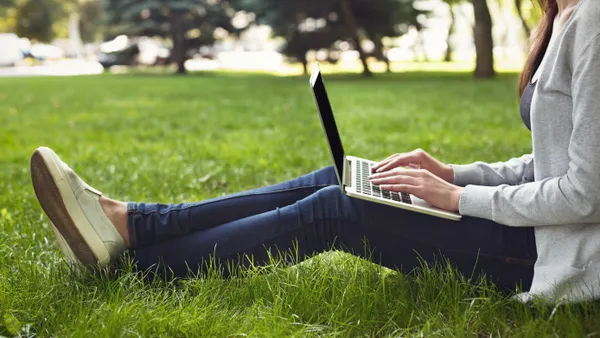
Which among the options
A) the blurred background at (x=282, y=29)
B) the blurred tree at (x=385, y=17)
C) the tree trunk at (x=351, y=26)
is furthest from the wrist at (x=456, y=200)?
the blurred tree at (x=385, y=17)

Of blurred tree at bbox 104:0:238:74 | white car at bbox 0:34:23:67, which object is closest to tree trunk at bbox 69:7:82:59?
white car at bbox 0:34:23:67

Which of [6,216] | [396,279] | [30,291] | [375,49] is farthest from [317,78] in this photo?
[375,49]

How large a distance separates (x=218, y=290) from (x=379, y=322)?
0.58 meters

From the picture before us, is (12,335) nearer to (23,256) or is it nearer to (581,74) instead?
(23,256)

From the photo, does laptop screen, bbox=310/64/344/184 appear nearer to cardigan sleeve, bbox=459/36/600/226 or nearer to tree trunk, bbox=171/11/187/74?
cardigan sleeve, bbox=459/36/600/226

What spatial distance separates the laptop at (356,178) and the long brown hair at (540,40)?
0.61m

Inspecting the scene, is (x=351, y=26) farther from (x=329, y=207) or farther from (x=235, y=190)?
(x=329, y=207)

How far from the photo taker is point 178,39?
2486cm

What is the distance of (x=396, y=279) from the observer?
2361 mm

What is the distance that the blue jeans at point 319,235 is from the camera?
6.91 ft

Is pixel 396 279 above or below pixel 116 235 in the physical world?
below

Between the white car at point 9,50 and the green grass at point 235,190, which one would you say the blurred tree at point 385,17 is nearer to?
the green grass at point 235,190

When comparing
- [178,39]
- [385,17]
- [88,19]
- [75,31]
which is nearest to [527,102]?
[385,17]

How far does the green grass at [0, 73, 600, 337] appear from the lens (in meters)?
2.11
